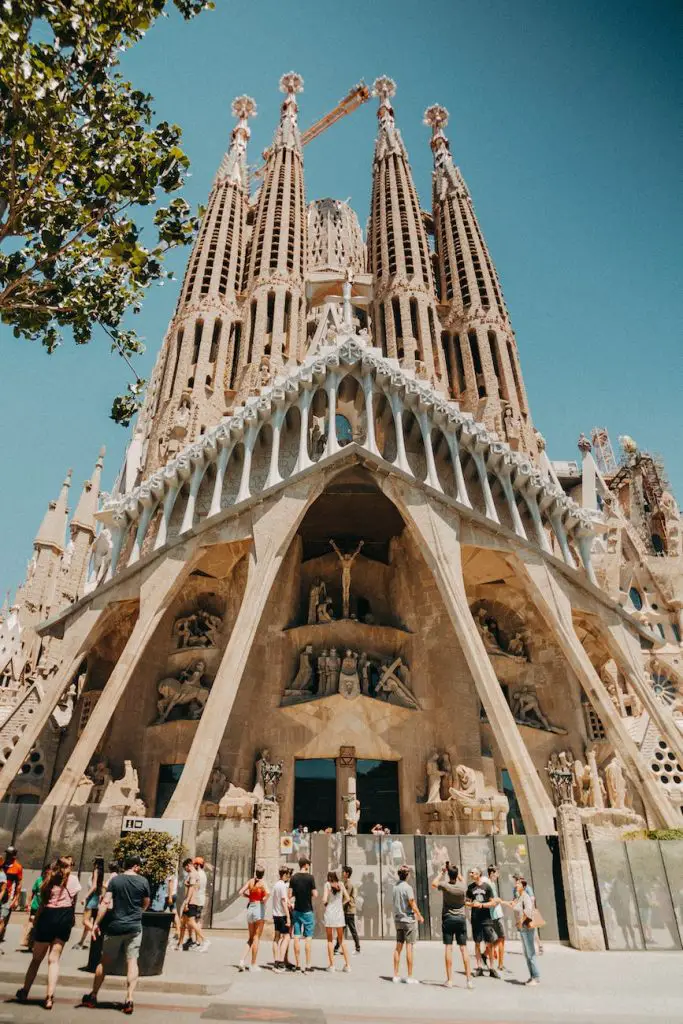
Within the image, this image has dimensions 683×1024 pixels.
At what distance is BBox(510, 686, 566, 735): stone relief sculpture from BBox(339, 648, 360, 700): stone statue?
5.83m

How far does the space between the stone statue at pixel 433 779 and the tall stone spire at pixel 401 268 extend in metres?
17.4

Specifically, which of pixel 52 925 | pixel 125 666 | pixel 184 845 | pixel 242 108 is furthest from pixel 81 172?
pixel 242 108

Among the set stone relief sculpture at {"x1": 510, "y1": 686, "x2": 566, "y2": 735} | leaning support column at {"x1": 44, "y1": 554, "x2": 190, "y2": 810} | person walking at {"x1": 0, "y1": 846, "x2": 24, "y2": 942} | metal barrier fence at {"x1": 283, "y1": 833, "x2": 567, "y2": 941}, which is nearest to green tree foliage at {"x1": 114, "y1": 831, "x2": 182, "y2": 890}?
person walking at {"x1": 0, "y1": 846, "x2": 24, "y2": 942}

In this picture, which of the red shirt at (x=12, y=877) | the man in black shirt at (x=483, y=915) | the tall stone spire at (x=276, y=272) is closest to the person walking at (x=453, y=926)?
the man in black shirt at (x=483, y=915)

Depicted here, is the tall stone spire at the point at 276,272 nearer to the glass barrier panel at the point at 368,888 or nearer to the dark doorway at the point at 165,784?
the dark doorway at the point at 165,784

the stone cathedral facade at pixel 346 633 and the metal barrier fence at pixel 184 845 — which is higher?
the stone cathedral facade at pixel 346 633

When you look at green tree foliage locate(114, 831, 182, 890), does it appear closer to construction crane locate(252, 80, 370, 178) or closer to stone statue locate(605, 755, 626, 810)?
stone statue locate(605, 755, 626, 810)

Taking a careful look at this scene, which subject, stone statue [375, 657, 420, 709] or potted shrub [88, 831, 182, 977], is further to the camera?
stone statue [375, 657, 420, 709]

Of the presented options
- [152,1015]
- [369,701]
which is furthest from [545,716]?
[152,1015]

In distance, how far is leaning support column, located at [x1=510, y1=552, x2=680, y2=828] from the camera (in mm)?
17891

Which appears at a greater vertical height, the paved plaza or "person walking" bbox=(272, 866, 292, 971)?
"person walking" bbox=(272, 866, 292, 971)

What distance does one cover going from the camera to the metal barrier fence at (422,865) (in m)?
12.1

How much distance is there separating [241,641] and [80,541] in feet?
66.3

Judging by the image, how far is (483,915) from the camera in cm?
884
